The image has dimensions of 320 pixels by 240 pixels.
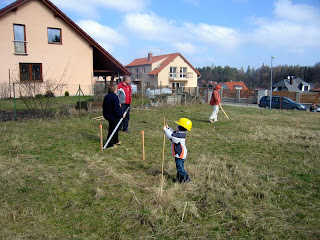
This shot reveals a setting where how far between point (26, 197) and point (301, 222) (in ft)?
13.4

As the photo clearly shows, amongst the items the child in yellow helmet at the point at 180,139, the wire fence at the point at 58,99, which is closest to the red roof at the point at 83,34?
the wire fence at the point at 58,99

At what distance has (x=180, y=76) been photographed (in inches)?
2111

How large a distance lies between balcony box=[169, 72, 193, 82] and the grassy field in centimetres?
4533

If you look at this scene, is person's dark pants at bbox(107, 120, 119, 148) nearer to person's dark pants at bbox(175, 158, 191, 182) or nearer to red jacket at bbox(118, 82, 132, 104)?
red jacket at bbox(118, 82, 132, 104)

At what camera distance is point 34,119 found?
37.1ft

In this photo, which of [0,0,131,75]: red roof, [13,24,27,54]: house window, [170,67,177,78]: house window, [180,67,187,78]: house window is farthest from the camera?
[180,67,187,78]: house window

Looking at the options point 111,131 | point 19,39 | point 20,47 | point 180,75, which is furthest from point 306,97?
point 19,39

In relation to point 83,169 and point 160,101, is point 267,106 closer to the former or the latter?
point 160,101

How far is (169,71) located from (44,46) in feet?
104

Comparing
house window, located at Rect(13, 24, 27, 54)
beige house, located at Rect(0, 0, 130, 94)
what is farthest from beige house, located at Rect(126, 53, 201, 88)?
house window, located at Rect(13, 24, 27, 54)

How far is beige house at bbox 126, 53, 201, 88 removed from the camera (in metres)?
51.5

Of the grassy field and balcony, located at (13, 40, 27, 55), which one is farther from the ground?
balcony, located at (13, 40, 27, 55)

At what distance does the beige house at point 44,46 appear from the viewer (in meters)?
21.6

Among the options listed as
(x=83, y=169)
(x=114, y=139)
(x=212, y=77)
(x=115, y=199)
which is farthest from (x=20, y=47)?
(x=212, y=77)
